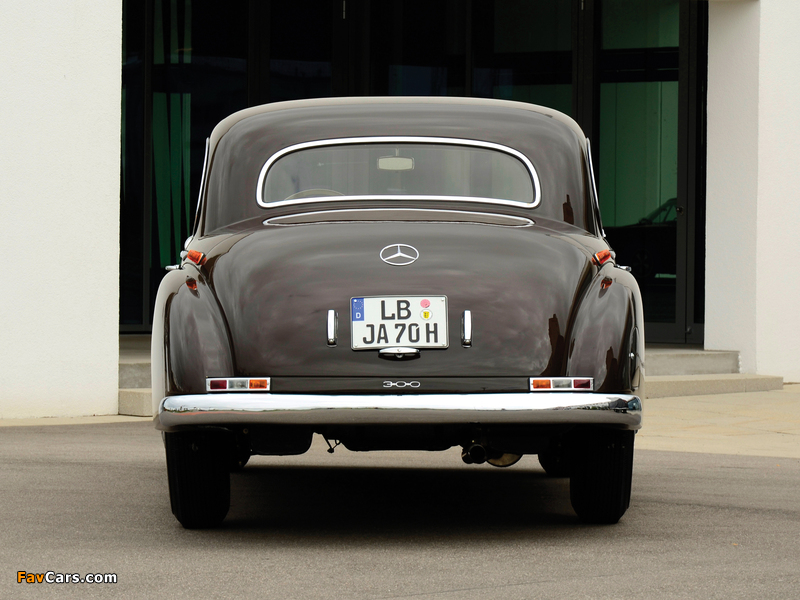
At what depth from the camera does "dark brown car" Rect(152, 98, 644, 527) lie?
14.0 ft

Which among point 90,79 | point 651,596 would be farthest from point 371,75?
point 651,596

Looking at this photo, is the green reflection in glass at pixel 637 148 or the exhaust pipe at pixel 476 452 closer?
the exhaust pipe at pixel 476 452

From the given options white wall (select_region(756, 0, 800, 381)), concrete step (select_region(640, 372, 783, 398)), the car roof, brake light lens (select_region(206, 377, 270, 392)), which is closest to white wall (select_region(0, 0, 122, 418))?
the car roof

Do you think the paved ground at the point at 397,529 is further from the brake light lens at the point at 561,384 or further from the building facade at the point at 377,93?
the building facade at the point at 377,93

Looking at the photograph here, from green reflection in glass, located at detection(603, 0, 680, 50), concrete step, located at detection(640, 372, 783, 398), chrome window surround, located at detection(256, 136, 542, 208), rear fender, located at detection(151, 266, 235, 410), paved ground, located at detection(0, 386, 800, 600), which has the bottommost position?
concrete step, located at detection(640, 372, 783, 398)

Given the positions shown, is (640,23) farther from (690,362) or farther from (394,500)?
(394,500)

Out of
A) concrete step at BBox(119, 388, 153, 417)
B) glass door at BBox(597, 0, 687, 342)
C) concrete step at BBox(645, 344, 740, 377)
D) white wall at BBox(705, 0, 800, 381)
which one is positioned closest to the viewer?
concrete step at BBox(119, 388, 153, 417)

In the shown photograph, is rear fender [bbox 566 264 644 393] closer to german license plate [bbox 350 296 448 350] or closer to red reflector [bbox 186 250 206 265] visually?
german license plate [bbox 350 296 448 350]

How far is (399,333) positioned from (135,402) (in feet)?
16.9

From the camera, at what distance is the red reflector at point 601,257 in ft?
15.4

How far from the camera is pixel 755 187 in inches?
455

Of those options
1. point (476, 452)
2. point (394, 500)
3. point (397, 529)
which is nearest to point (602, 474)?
point (476, 452)

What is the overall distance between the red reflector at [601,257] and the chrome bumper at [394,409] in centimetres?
65

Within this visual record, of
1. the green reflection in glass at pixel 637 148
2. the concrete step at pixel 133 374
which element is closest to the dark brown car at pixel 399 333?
the concrete step at pixel 133 374
